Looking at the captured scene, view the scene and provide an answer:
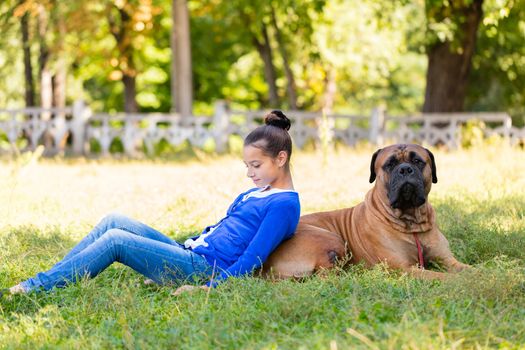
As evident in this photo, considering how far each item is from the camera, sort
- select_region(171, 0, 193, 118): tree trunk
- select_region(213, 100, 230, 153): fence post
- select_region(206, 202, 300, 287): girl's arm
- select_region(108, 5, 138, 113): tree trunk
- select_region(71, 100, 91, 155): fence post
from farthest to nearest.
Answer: select_region(108, 5, 138, 113): tree trunk → select_region(171, 0, 193, 118): tree trunk → select_region(71, 100, 91, 155): fence post → select_region(213, 100, 230, 153): fence post → select_region(206, 202, 300, 287): girl's arm

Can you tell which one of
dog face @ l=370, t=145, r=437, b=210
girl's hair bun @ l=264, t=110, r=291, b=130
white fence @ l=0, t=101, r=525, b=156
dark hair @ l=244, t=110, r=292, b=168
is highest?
girl's hair bun @ l=264, t=110, r=291, b=130

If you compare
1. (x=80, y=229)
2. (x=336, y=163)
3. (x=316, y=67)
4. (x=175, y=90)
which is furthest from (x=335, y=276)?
(x=316, y=67)

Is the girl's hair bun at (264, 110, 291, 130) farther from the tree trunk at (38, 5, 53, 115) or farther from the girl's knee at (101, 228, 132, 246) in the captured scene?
the tree trunk at (38, 5, 53, 115)

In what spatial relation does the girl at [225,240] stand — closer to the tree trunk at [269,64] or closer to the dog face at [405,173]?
the dog face at [405,173]

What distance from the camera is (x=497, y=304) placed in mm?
4539

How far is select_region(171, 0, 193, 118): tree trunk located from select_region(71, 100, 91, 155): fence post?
2.44 meters

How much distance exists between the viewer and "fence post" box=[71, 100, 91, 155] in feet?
69.9

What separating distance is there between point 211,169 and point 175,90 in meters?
8.81

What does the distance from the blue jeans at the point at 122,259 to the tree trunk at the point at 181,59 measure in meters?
15.8

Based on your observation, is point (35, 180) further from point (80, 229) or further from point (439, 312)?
point (439, 312)

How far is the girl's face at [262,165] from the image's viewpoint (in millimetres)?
5609

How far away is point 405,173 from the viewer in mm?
5750

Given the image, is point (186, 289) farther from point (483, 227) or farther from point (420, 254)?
point (483, 227)

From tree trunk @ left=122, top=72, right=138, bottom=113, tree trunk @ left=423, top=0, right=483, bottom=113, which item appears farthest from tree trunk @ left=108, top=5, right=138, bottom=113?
tree trunk @ left=423, top=0, right=483, bottom=113
